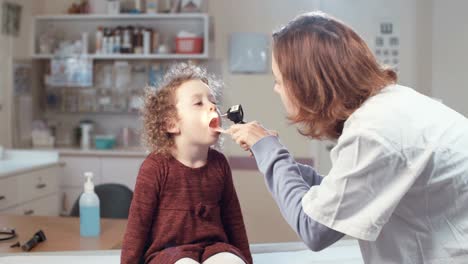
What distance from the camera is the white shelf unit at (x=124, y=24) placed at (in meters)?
4.04

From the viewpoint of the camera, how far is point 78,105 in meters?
4.40

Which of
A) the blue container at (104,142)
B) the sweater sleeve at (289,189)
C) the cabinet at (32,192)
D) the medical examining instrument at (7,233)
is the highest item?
the sweater sleeve at (289,189)

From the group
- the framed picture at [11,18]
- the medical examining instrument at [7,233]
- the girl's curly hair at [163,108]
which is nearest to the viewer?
the girl's curly hair at [163,108]

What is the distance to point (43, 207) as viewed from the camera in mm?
3492

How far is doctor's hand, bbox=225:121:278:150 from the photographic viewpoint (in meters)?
1.25

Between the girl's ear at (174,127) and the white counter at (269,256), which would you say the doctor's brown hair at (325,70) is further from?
the white counter at (269,256)

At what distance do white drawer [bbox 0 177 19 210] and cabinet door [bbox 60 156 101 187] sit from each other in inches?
31.5

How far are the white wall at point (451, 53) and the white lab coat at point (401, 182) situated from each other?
8.09ft

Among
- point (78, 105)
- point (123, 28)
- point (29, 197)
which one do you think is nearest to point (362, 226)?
point (29, 197)

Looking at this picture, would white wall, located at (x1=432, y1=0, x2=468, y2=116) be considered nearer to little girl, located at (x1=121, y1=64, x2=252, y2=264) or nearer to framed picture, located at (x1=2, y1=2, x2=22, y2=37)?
little girl, located at (x1=121, y1=64, x2=252, y2=264)

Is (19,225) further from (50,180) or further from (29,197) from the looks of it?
(50,180)

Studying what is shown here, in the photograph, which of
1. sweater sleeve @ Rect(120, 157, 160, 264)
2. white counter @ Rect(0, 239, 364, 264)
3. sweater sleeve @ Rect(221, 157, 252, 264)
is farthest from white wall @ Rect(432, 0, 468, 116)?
sweater sleeve @ Rect(120, 157, 160, 264)

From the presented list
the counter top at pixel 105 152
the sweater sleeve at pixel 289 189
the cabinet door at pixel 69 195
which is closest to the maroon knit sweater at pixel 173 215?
the sweater sleeve at pixel 289 189

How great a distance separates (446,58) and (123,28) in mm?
2438
